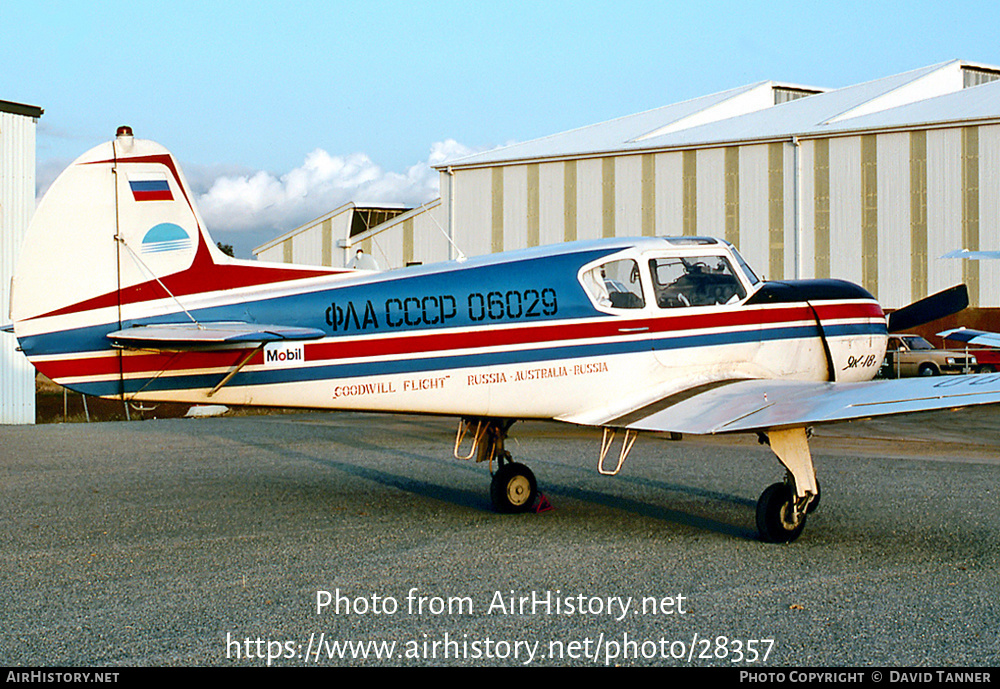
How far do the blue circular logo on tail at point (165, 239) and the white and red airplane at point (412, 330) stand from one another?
18mm

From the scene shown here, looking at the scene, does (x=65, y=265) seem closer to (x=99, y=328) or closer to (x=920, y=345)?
(x=99, y=328)

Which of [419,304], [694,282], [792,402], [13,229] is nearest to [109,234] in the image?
[419,304]

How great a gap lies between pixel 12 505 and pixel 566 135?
3706cm

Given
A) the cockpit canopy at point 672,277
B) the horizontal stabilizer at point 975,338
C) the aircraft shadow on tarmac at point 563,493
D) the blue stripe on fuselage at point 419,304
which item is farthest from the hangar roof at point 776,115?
the blue stripe on fuselage at point 419,304

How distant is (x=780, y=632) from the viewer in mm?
5672

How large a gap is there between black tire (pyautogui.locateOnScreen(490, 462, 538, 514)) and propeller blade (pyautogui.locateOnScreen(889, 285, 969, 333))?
446 cm

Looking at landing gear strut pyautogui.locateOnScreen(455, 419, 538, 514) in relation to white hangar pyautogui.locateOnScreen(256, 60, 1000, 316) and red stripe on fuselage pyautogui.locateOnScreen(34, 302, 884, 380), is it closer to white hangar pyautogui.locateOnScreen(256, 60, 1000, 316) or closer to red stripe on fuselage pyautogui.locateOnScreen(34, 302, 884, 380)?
red stripe on fuselage pyautogui.locateOnScreen(34, 302, 884, 380)

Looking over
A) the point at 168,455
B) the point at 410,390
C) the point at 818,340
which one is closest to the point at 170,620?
the point at 410,390

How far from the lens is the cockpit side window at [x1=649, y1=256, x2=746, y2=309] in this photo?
9047 mm

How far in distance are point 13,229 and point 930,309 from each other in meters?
20.7

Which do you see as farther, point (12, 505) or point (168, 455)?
point (168, 455)

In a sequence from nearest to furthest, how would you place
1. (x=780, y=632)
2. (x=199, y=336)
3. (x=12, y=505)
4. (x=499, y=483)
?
(x=780, y=632) → (x=199, y=336) → (x=499, y=483) → (x=12, y=505)

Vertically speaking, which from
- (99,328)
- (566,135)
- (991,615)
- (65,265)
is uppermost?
(566,135)

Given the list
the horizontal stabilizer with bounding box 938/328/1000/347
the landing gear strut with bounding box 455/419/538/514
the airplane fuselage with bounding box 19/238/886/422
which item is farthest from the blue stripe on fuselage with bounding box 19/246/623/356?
the horizontal stabilizer with bounding box 938/328/1000/347
